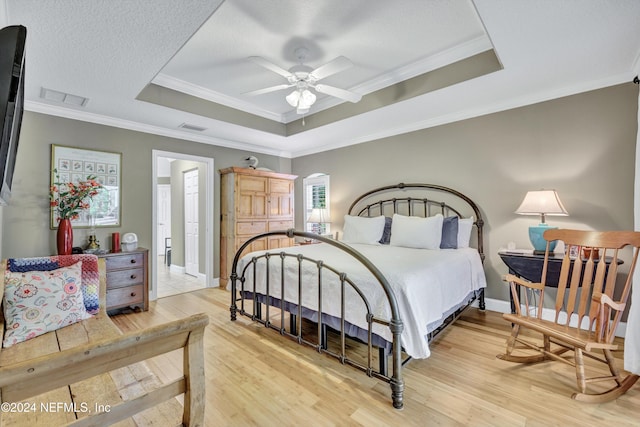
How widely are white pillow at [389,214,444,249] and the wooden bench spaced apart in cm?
274

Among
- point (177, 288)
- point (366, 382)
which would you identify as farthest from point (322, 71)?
point (177, 288)

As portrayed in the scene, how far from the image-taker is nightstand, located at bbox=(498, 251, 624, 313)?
2.59 metres

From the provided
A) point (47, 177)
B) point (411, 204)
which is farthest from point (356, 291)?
point (47, 177)

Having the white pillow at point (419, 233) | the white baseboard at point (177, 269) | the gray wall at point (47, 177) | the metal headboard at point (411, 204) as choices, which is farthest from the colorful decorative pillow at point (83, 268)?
the white baseboard at point (177, 269)

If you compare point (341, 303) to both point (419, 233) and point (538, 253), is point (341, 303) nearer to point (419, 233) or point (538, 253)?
point (419, 233)

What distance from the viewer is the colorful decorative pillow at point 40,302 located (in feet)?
5.68

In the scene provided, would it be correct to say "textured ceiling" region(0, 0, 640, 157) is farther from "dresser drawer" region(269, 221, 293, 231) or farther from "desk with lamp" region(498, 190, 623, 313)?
"dresser drawer" region(269, 221, 293, 231)

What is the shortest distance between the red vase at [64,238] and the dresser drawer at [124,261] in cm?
38

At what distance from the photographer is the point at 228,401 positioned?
6.10 feet

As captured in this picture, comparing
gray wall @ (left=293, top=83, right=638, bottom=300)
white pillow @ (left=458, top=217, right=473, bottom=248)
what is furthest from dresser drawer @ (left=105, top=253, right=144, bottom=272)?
white pillow @ (left=458, top=217, right=473, bottom=248)

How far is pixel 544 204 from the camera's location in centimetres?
279

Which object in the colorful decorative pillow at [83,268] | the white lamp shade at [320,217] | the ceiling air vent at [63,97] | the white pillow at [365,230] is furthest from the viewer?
the white lamp shade at [320,217]

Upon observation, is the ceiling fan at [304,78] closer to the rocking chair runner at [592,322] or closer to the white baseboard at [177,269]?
the rocking chair runner at [592,322]

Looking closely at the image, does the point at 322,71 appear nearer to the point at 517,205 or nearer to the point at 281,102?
the point at 281,102
